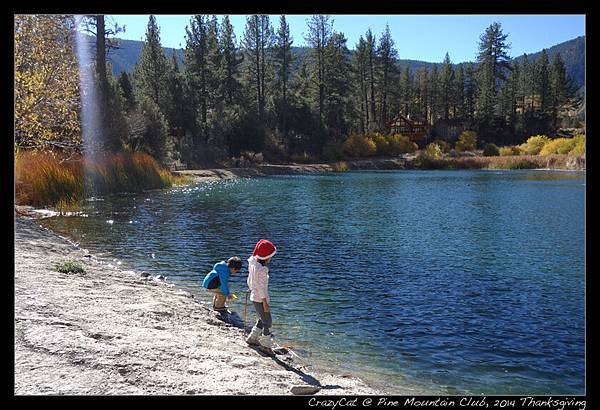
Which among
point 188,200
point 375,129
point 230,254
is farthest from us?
point 375,129

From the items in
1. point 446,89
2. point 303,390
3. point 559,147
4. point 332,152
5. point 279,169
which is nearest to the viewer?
point 303,390

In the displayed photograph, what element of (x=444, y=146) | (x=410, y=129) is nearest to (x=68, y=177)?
(x=444, y=146)

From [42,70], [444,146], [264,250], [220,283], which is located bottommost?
[220,283]

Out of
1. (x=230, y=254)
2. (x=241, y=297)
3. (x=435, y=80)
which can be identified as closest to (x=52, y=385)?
(x=241, y=297)

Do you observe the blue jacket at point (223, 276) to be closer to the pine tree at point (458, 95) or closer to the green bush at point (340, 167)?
the green bush at point (340, 167)

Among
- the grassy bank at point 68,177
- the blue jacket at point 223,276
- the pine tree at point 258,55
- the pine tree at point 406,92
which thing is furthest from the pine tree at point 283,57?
the blue jacket at point 223,276

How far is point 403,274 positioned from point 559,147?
6649cm

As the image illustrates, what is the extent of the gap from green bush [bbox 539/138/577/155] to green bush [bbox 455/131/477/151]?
49.1 ft

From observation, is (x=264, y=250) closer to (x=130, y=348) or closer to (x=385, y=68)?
(x=130, y=348)

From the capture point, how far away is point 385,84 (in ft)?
321

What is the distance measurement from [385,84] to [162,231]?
85.6 m

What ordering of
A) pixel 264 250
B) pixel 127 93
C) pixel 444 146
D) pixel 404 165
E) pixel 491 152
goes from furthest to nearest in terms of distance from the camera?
1. pixel 444 146
2. pixel 491 152
3. pixel 404 165
4. pixel 127 93
5. pixel 264 250

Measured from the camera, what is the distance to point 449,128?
99625mm
